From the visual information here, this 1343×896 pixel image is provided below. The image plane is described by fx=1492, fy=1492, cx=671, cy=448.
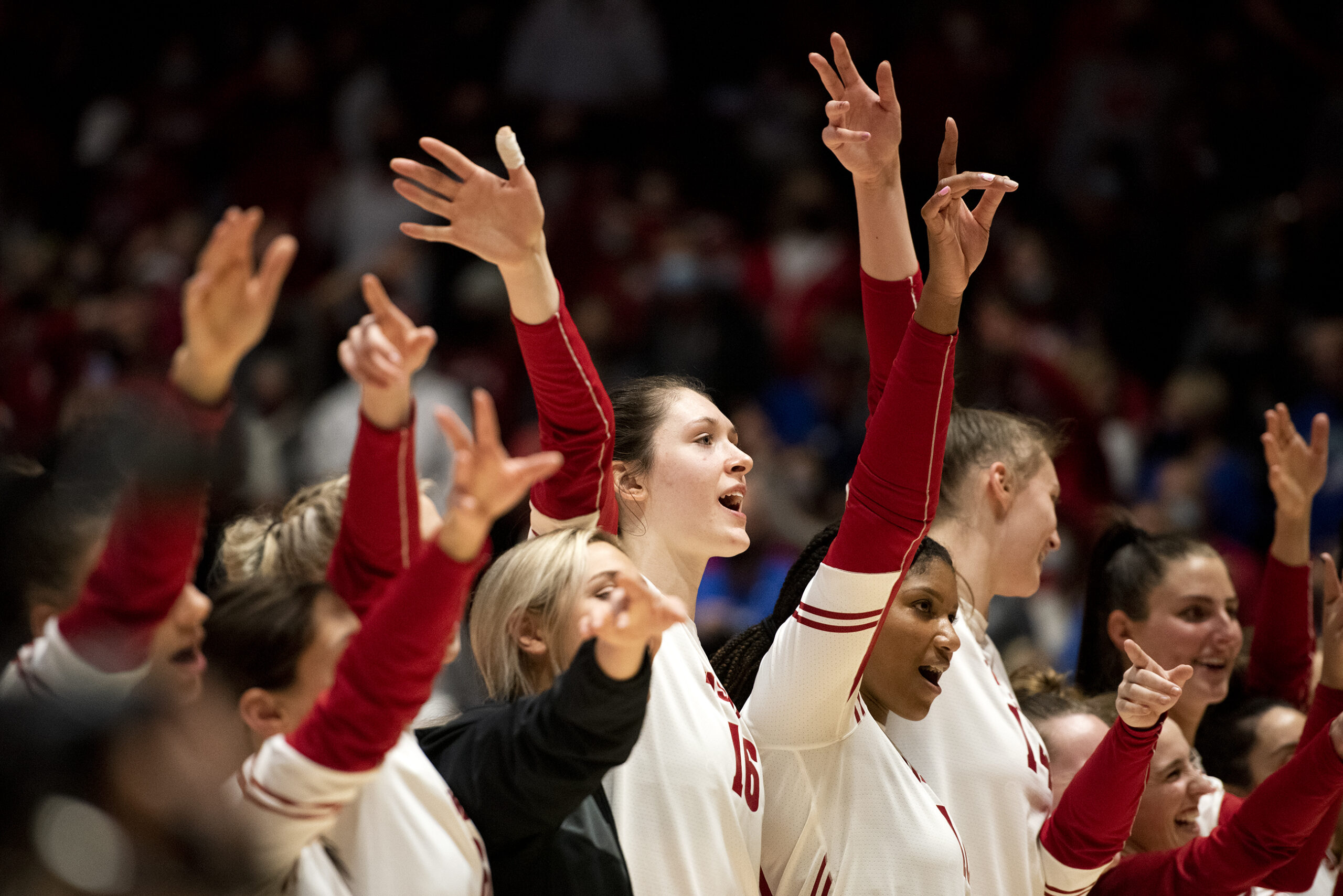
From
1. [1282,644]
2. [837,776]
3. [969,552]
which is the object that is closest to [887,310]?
[969,552]

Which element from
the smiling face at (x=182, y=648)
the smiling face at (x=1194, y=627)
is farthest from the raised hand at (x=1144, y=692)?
the smiling face at (x=182, y=648)

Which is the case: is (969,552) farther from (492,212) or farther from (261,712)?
(261,712)

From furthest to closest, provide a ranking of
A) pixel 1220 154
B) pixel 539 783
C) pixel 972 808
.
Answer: pixel 1220 154 < pixel 972 808 < pixel 539 783

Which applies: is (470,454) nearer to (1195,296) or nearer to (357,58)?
(1195,296)

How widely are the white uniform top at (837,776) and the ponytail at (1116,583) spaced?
1.04 metres

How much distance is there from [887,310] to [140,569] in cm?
143

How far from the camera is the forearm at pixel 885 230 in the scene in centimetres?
264

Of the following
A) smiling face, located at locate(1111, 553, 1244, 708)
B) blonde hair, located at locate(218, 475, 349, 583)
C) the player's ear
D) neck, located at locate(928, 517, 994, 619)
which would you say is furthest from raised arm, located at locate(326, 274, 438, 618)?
smiling face, located at locate(1111, 553, 1244, 708)

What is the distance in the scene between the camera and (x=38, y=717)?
166cm

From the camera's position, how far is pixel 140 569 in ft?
6.14

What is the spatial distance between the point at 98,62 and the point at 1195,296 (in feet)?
22.6

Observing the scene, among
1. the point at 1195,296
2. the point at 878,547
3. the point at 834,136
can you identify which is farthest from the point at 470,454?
the point at 1195,296

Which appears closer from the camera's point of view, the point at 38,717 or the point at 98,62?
the point at 38,717

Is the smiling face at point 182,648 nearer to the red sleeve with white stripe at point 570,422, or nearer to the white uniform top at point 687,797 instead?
the white uniform top at point 687,797
